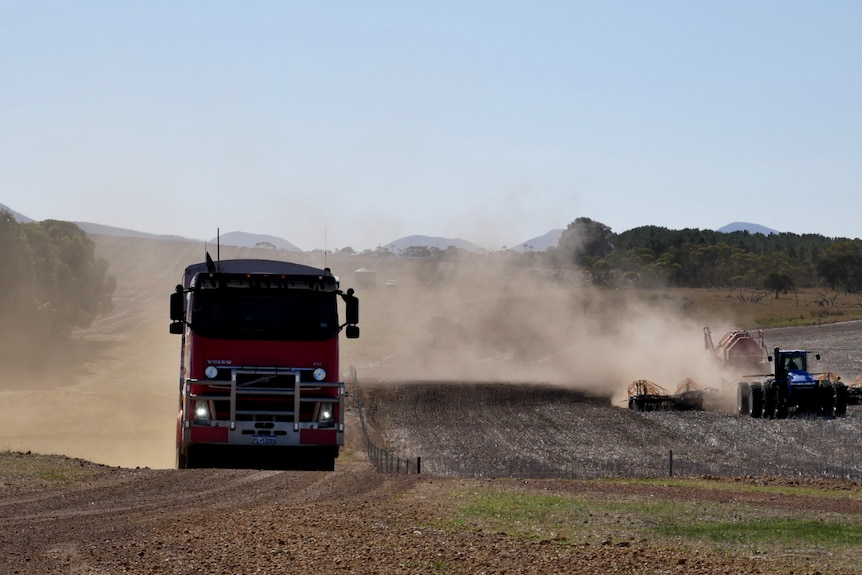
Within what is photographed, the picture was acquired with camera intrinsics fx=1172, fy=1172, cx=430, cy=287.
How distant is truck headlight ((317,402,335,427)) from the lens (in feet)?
76.7

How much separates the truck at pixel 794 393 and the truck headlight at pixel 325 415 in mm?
31993

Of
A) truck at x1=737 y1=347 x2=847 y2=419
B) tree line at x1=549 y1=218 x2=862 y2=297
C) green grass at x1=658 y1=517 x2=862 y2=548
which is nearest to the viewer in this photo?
green grass at x1=658 y1=517 x2=862 y2=548

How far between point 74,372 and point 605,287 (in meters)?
47.0

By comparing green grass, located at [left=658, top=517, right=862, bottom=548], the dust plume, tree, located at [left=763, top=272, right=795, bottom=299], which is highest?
tree, located at [left=763, top=272, right=795, bottom=299]

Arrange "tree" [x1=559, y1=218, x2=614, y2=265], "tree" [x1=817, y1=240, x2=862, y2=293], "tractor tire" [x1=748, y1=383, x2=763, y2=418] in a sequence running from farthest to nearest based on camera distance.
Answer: "tree" [x1=817, y1=240, x2=862, y2=293] < "tree" [x1=559, y1=218, x2=614, y2=265] < "tractor tire" [x1=748, y1=383, x2=763, y2=418]

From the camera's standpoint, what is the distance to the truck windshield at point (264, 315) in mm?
22953

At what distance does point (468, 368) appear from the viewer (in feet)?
272

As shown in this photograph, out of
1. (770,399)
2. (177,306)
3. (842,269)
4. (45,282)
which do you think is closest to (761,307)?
(842,269)

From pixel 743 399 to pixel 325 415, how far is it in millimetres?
34117

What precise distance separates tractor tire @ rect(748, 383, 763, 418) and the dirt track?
1.46 meters

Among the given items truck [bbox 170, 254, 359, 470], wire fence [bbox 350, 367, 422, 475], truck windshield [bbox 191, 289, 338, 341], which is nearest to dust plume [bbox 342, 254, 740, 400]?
wire fence [bbox 350, 367, 422, 475]

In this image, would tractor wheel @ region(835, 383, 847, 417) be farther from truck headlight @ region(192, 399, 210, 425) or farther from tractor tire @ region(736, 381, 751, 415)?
truck headlight @ region(192, 399, 210, 425)

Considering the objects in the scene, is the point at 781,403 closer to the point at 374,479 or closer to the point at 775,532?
the point at 374,479

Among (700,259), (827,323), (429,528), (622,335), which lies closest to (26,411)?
(622,335)
